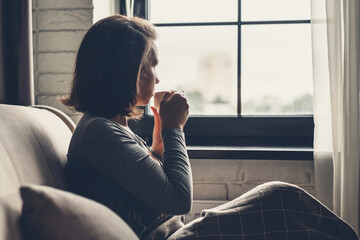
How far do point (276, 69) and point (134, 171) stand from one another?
1.14 m

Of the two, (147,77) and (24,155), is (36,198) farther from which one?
(147,77)

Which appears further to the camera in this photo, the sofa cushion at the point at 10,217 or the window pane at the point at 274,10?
the window pane at the point at 274,10

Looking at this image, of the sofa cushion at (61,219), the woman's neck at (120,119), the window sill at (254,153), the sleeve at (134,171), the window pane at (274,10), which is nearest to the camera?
the sofa cushion at (61,219)

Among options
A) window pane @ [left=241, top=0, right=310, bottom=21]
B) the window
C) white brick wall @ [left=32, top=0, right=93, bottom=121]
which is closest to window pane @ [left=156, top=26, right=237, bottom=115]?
the window

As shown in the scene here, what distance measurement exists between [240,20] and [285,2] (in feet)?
0.72

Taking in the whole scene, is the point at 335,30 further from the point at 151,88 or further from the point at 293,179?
the point at 151,88

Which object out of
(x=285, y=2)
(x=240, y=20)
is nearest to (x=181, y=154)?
(x=240, y=20)

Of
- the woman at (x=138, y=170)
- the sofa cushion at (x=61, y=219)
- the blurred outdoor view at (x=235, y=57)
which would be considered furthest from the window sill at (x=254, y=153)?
the sofa cushion at (x=61, y=219)

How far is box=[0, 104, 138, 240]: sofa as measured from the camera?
2.03ft

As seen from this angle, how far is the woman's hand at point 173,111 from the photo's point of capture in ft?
3.69

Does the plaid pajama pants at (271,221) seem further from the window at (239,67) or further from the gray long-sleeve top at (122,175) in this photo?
the window at (239,67)

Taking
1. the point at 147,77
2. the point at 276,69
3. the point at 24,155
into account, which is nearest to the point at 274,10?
the point at 276,69

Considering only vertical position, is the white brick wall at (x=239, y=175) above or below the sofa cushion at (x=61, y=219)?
below

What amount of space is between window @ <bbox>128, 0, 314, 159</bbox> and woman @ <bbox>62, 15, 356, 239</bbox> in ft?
2.53
